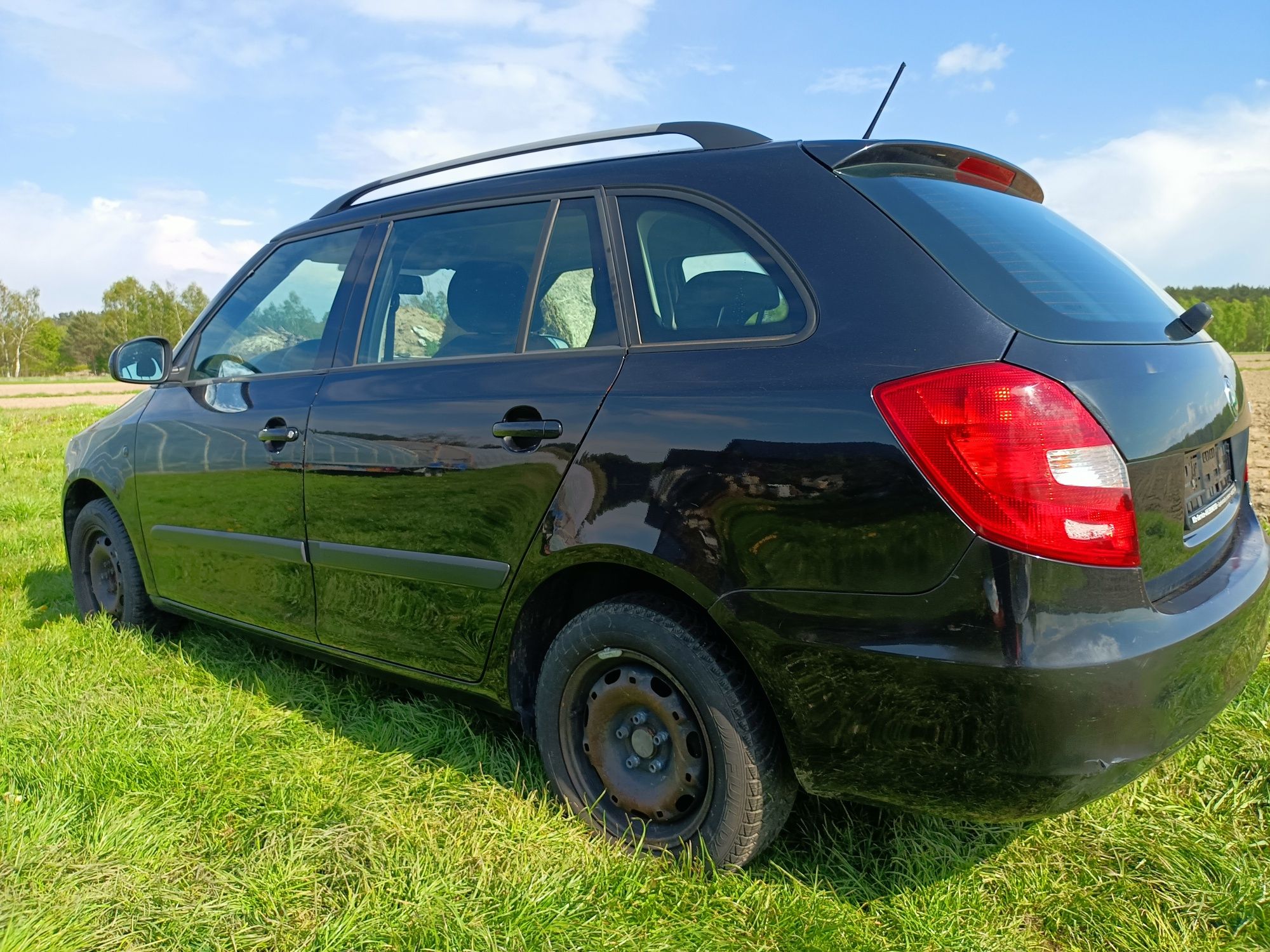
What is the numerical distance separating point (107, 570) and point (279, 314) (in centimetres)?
178

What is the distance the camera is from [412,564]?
266 centimetres

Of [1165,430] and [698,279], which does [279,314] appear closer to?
[698,279]

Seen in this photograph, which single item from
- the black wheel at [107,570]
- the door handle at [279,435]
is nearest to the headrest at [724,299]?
the door handle at [279,435]

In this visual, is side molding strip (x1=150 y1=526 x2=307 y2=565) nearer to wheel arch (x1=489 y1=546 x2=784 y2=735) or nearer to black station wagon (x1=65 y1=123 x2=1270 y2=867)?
black station wagon (x1=65 y1=123 x2=1270 y2=867)

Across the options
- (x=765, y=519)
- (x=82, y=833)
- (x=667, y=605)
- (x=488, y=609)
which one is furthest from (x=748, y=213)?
(x=82, y=833)

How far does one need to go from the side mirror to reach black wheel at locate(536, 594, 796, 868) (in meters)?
2.42

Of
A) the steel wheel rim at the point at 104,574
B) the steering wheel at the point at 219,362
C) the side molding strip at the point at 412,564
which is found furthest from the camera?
the steel wheel rim at the point at 104,574

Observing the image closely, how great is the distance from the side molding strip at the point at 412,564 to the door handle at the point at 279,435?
1.17ft

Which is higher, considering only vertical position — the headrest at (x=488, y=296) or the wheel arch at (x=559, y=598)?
the headrest at (x=488, y=296)

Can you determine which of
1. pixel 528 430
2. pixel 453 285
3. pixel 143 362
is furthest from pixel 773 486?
pixel 143 362

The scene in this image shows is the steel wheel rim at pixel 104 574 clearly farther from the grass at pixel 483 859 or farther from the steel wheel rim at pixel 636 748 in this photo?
the steel wheel rim at pixel 636 748

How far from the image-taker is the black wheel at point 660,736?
6.68 feet

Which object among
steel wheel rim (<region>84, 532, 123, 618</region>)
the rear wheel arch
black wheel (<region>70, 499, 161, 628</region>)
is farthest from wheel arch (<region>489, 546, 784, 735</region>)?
steel wheel rim (<region>84, 532, 123, 618</region>)

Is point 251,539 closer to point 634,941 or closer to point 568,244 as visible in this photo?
point 568,244
